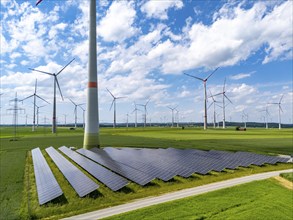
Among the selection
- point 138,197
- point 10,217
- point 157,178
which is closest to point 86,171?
point 157,178

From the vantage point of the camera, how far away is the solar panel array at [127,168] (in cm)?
2330

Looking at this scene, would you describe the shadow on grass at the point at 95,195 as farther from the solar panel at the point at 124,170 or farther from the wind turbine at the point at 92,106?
the wind turbine at the point at 92,106

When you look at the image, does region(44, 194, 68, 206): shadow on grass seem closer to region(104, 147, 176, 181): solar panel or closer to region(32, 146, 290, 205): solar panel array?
region(32, 146, 290, 205): solar panel array

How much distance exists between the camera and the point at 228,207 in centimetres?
1955

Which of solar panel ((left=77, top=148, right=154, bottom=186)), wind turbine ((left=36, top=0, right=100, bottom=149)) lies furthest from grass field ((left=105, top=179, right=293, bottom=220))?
wind turbine ((left=36, top=0, right=100, bottom=149))

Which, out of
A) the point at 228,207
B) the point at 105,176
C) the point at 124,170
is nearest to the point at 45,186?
the point at 105,176

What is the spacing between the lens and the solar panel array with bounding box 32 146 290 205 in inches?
917

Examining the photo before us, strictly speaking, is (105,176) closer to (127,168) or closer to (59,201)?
(127,168)

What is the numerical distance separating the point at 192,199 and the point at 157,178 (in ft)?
22.8

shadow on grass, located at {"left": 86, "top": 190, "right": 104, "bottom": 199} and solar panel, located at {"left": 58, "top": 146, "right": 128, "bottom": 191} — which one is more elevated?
solar panel, located at {"left": 58, "top": 146, "right": 128, "bottom": 191}

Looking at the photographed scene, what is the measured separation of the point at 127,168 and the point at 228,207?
43.1ft

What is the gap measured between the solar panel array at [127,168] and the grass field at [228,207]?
509 cm

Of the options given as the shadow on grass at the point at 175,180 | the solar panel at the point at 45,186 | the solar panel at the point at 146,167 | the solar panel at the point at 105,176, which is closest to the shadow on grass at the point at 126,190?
the solar panel at the point at 105,176

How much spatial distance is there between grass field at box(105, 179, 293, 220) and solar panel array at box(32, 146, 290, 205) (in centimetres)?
509
